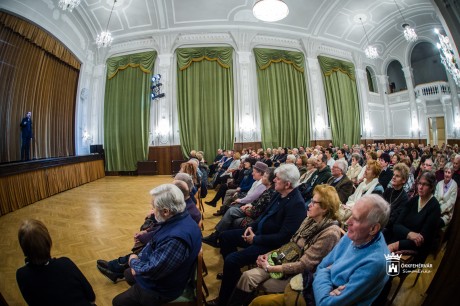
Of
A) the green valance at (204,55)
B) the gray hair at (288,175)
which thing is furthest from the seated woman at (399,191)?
the green valance at (204,55)

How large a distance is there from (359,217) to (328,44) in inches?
434

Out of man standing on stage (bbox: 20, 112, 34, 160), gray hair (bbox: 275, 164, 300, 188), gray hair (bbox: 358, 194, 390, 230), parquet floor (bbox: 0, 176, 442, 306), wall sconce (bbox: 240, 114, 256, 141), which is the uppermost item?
wall sconce (bbox: 240, 114, 256, 141)

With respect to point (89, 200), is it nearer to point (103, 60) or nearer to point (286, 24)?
point (103, 60)

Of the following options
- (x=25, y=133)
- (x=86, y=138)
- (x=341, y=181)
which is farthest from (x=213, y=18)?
(x=341, y=181)

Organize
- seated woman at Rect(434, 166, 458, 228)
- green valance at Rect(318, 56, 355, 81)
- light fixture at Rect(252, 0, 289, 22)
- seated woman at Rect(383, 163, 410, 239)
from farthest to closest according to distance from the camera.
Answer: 1. green valance at Rect(318, 56, 355, 81)
2. light fixture at Rect(252, 0, 289, 22)
3. seated woman at Rect(383, 163, 410, 239)
4. seated woman at Rect(434, 166, 458, 228)

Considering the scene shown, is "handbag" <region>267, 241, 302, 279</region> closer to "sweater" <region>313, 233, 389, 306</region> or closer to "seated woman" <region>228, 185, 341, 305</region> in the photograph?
"seated woman" <region>228, 185, 341, 305</region>

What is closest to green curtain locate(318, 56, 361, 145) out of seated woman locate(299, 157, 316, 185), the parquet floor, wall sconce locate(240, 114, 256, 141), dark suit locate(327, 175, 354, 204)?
wall sconce locate(240, 114, 256, 141)

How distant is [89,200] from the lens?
485 centimetres

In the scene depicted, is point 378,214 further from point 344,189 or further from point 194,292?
point 344,189

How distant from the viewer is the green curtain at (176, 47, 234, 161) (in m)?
9.20

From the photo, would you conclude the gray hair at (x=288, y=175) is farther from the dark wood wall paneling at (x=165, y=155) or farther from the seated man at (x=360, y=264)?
the dark wood wall paneling at (x=165, y=155)

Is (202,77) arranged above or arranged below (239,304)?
above

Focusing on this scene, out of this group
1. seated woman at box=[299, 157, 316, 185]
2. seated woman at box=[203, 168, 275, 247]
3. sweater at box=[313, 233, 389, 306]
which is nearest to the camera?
sweater at box=[313, 233, 389, 306]

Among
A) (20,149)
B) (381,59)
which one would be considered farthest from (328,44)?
(20,149)
